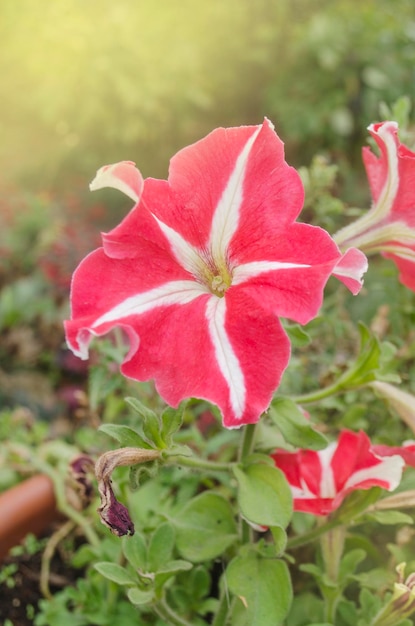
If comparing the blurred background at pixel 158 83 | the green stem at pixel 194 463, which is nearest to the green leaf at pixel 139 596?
the green stem at pixel 194 463

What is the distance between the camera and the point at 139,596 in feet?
1.82

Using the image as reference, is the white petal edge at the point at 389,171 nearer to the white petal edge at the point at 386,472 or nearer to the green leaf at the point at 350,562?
the white petal edge at the point at 386,472

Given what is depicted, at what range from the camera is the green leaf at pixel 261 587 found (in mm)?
525

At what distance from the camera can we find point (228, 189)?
18.9 inches

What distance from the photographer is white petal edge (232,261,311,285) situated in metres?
0.45

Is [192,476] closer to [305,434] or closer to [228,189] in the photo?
[305,434]

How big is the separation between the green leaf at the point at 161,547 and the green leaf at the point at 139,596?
18 millimetres

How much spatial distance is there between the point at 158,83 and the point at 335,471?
2839 millimetres

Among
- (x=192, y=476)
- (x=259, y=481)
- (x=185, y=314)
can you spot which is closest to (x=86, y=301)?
(x=185, y=314)

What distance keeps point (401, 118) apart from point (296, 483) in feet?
1.31

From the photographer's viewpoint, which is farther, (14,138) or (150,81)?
(14,138)

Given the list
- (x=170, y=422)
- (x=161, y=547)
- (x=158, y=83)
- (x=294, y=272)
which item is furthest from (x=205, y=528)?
(x=158, y=83)

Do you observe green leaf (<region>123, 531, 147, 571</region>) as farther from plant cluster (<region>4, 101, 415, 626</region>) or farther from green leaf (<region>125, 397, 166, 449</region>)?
green leaf (<region>125, 397, 166, 449</region>)

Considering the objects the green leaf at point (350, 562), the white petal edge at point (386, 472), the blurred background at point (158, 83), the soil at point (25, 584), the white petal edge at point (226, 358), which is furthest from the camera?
the blurred background at point (158, 83)
